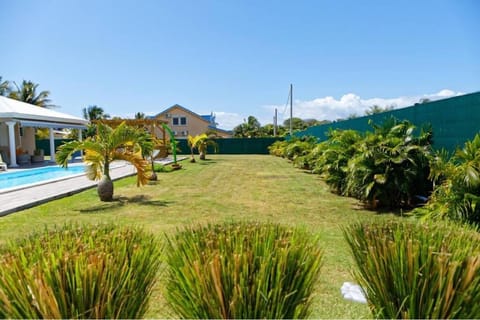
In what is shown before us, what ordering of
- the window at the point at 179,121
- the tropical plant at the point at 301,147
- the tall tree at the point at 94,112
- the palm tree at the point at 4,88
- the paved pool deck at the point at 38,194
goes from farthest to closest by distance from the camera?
the tall tree at the point at 94,112, the window at the point at 179,121, the palm tree at the point at 4,88, the tropical plant at the point at 301,147, the paved pool deck at the point at 38,194

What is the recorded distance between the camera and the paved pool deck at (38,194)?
25.2 feet

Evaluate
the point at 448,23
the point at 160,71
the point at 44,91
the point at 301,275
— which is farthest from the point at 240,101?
the point at 301,275

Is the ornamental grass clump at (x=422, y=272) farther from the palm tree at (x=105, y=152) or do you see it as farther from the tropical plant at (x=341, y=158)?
the palm tree at (x=105, y=152)

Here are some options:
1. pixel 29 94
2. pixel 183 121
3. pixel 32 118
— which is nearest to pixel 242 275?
pixel 32 118

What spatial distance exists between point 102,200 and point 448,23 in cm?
1626

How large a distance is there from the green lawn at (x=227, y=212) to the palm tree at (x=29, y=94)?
125ft

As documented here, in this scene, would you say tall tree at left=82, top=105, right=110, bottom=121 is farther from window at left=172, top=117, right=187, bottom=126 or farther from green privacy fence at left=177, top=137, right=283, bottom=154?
green privacy fence at left=177, top=137, right=283, bottom=154

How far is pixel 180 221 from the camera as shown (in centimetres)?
633

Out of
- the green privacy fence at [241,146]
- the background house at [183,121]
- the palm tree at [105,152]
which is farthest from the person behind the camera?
the background house at [183,121]

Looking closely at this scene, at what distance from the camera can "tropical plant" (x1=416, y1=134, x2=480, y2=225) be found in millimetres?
4887

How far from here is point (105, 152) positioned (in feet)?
28.2

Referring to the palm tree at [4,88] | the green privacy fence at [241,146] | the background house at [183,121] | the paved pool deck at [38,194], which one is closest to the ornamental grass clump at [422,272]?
the paved pool deck at [38,194]

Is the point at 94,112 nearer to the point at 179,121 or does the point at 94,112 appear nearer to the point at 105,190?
the point at 179,121

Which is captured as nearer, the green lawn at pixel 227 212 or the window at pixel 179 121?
the green lawn at pixel 227 212
